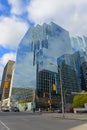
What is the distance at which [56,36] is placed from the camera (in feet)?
604

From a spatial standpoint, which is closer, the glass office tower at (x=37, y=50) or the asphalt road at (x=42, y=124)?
the asphalt road at (x=42, y=124)

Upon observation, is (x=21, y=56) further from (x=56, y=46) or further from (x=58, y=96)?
(x=58, y=96)

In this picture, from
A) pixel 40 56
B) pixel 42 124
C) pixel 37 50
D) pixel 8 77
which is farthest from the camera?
pixel 8 77

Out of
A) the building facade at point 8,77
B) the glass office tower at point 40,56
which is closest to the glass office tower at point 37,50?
the glass office tower at point 40,56

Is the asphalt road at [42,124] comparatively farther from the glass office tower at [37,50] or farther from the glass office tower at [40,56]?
the glass office tower at [37,50]

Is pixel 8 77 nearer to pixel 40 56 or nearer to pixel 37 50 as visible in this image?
pixel 37 50

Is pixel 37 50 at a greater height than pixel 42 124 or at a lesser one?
greater

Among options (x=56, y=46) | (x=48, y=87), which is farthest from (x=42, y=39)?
(x=48, y=87)

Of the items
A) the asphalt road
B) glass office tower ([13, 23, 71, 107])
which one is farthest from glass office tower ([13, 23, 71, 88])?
the asphalt road

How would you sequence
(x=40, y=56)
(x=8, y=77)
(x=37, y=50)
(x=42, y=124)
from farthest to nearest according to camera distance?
(x=8, y=77) → (x=37, y=50) → (x=40, y=56) → (x=42, y=124)

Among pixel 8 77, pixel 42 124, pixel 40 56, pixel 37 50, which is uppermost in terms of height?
pixel 37 50

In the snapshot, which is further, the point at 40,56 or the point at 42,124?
the point at 40,56

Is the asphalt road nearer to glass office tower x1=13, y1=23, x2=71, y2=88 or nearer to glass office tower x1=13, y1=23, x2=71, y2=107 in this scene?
glass office tower x1=13, y1=23, x2=71, y2=107

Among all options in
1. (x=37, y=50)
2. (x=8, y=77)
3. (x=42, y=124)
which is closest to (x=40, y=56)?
(x=37, y=50)
